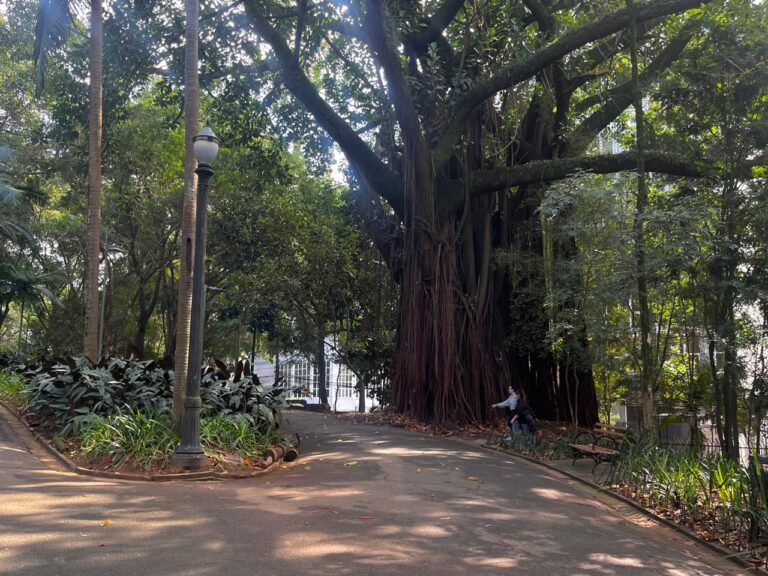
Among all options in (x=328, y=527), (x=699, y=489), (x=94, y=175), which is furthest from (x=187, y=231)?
(x=699, y=489)

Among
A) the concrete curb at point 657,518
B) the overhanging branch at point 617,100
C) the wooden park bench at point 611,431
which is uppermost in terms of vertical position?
the overhanging branch at point 617,100

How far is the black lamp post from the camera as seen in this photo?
898 cm

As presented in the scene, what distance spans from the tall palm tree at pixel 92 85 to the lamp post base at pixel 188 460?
265 inches

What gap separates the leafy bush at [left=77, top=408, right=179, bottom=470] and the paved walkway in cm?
73

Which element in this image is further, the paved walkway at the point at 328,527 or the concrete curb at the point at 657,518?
the concrete curb at the point at 657,518

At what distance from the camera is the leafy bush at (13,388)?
15.4 m

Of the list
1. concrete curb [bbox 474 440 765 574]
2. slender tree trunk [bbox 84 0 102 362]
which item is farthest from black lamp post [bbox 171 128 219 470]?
slender tree trunk [bbox 84 0 102 362]

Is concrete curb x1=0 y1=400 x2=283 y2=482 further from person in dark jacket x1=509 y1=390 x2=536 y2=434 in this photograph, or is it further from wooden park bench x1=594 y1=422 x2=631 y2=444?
wooden park bench x1=594 y1=422 x2=631 y2=444

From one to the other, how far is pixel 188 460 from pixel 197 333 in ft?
5.40

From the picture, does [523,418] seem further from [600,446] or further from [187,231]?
[187,231]

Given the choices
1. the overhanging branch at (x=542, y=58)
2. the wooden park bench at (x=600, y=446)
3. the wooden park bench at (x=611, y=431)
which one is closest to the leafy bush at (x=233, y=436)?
the wooden park bench at (x=600, y=446)

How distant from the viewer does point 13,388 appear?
16484 mm

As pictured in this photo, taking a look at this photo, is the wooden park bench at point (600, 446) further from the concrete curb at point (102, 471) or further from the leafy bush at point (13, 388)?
the leafy bush at point (13, 388)

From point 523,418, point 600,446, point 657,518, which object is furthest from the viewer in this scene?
point 523,418
